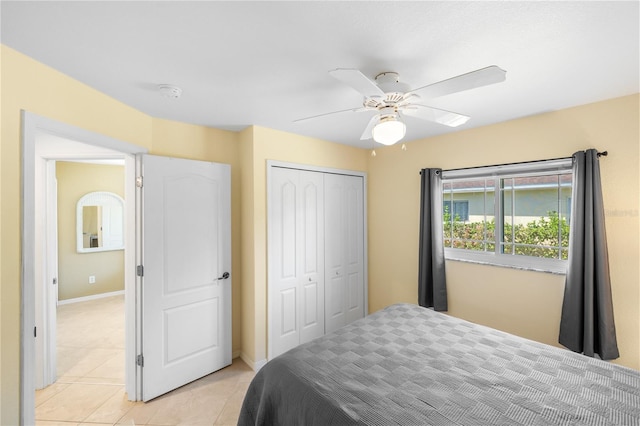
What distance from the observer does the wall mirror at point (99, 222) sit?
4.88m

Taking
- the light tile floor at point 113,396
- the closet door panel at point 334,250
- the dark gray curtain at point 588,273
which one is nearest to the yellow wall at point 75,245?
the light tile floor at point 113,396

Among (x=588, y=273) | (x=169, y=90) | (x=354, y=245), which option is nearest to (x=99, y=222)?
(x=169, y=90)

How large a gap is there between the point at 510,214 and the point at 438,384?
6.90 ft

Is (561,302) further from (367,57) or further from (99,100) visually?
(99,100)

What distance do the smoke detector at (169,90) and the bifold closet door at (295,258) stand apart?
116cm

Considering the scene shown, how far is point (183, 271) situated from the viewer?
251cm

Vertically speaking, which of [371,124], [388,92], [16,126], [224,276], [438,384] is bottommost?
[438,384]

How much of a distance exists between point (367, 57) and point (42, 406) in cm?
354

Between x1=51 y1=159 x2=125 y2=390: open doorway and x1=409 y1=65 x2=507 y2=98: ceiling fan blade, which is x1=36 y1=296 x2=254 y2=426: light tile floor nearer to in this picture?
x1=51 y1=159 x2=125 y2=390: open doorway

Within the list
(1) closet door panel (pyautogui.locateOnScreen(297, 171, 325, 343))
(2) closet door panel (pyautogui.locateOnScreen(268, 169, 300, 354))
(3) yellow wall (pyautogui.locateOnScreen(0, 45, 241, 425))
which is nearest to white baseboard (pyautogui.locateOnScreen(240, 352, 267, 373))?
(2) closet door panel (pyautogui.locateOnScreen(268, 169, 300, 354))

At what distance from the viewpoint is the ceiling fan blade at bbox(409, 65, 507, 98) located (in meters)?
1.21

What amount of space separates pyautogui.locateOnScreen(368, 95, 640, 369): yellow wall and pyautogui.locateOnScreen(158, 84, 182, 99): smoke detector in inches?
101

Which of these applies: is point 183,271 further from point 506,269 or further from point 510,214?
point 510,214

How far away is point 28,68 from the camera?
1.52 m
